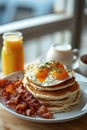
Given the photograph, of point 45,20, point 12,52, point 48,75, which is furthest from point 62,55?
point 45,20

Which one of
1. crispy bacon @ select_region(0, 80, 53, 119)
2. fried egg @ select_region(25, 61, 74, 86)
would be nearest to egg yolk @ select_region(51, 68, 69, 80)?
fried egg @ select_region(25, 61, 74, 86)

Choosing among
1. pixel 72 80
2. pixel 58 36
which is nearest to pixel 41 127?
pixel 72 80

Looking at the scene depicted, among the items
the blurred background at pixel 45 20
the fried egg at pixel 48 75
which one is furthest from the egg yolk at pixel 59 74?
the blurred background at pixel 45 20

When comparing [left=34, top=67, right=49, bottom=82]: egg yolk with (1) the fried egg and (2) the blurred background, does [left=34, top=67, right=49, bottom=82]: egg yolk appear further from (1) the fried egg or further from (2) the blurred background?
(2) the blurred background

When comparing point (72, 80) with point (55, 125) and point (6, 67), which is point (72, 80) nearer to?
point (55, 125)

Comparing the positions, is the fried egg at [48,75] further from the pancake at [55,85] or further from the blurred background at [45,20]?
the blurred background at [45,20]

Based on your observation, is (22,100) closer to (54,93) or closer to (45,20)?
(54,93)

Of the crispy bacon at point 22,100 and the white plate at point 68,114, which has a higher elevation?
the crispy bacon at point 22,100
